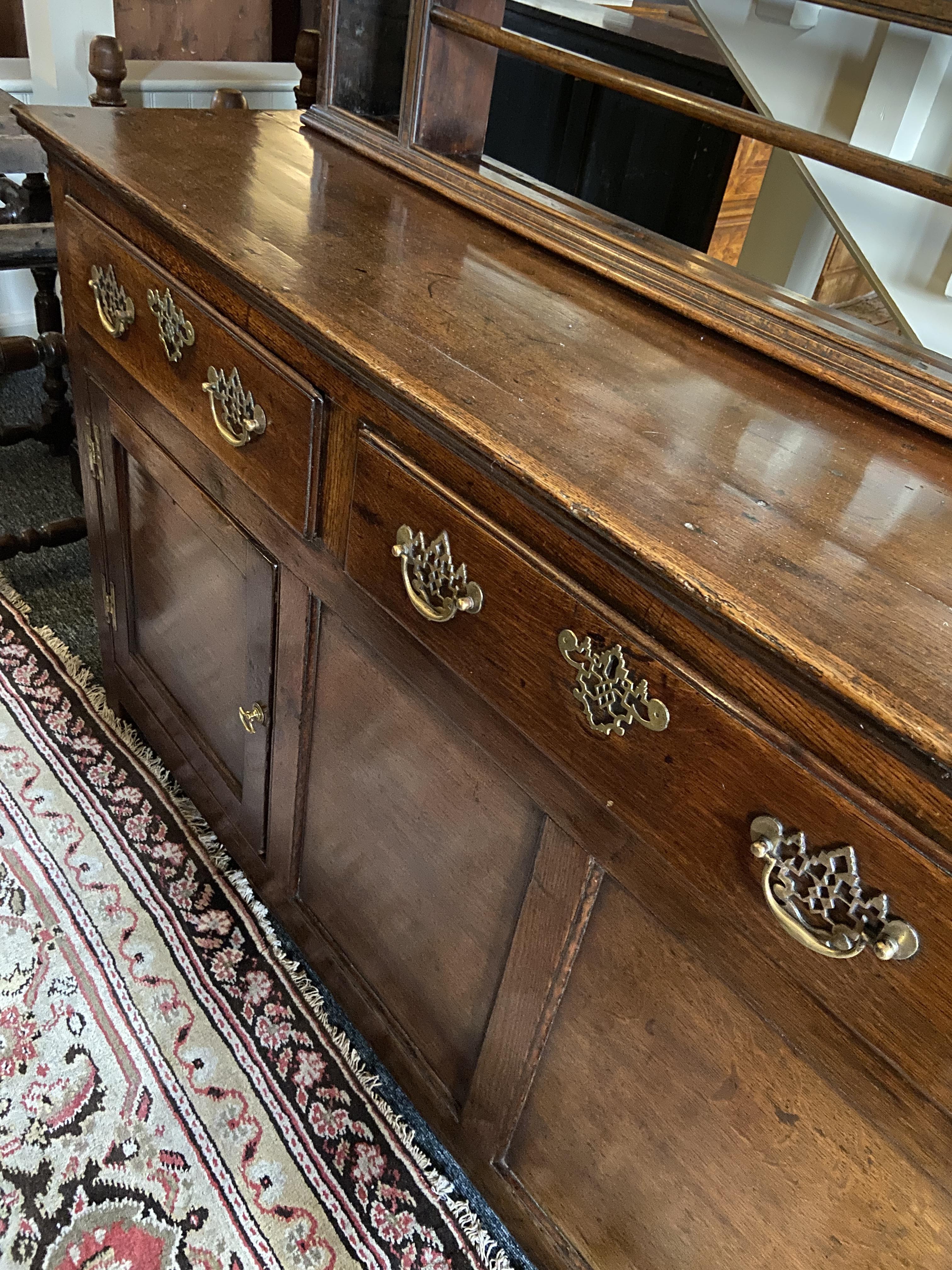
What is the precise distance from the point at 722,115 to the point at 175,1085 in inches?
44.3

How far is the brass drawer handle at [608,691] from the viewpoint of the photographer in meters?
0.53

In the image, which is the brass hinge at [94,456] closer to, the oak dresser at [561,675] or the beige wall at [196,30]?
the oak dresser at [561,675]

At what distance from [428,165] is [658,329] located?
0.37 meters

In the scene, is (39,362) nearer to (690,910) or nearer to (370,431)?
(370,431)

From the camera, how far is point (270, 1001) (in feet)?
3.72

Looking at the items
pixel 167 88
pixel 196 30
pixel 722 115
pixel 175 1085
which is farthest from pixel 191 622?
pixel 196 30

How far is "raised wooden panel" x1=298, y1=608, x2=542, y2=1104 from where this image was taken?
728mm

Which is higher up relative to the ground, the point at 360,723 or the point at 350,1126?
the point at 360,723

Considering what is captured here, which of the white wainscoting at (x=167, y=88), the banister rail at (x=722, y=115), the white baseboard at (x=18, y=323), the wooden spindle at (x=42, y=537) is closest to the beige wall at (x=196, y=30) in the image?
the white wainscoting at (x=167, y=88)

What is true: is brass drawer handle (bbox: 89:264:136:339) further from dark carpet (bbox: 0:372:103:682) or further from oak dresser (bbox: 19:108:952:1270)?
dark carpet (bbox: 0:372:103:682)

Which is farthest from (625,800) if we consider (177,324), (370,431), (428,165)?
(428,165)

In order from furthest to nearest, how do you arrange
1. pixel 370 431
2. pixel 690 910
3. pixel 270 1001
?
pixel 270 1001 → pixel 370 431 → pixel 690 910

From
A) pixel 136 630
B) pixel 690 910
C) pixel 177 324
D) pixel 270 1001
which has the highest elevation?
pixel 177 324

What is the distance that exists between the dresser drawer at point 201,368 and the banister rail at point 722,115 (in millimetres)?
394
